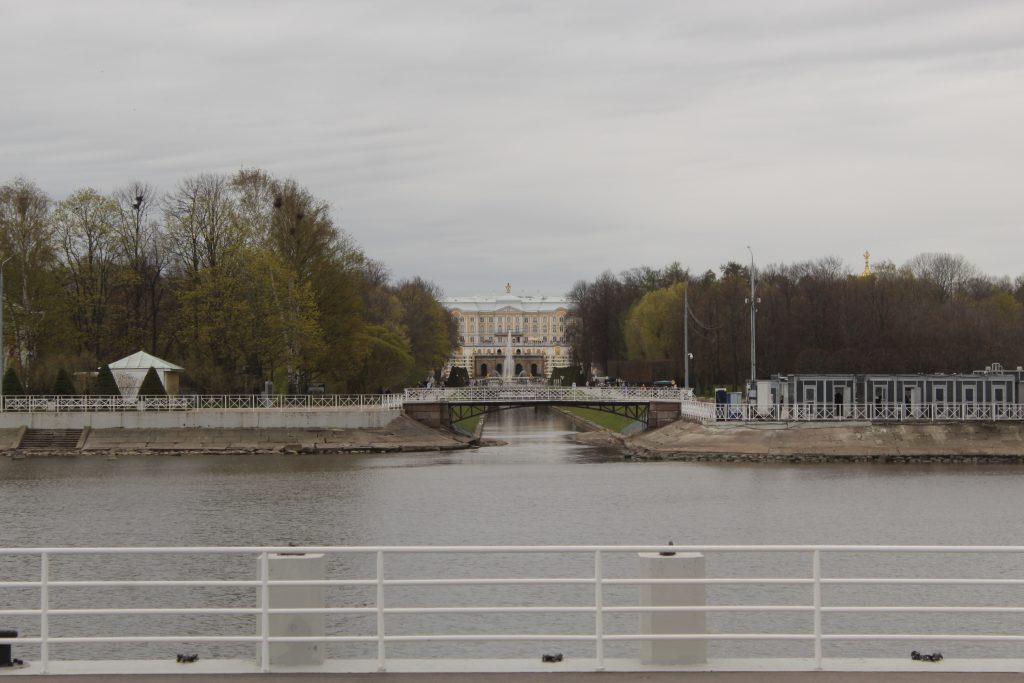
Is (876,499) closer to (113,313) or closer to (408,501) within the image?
(408,501)

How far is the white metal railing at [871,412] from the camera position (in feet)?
217

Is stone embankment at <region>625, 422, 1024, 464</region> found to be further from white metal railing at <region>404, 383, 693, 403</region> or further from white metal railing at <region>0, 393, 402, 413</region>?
white metal railing at <region>0, 393, 402, 413</region>

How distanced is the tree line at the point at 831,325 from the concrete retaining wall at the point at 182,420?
94.9 ft

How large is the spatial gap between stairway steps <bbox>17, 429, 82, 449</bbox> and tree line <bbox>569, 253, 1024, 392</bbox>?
41.0 metres

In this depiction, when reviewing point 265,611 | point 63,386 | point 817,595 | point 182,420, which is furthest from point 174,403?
point 817,595

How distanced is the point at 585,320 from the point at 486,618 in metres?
126

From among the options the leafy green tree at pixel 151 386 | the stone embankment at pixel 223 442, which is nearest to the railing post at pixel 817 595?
the stone embankment at pixel 223 442

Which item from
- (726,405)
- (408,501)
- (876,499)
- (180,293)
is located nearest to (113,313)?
(180,293)

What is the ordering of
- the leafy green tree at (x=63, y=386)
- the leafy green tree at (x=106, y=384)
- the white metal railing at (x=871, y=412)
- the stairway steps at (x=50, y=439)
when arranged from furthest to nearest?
1. the leafy green tree at (x=63, y=386)
2. the leafy green tree at (x=106, y=384)
3. the stairway steps at (x=50, y=439)
4. the white metal railing at (x=871, y=412)

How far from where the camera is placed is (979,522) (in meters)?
39.7

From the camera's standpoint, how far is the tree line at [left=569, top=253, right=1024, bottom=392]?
3711 inches

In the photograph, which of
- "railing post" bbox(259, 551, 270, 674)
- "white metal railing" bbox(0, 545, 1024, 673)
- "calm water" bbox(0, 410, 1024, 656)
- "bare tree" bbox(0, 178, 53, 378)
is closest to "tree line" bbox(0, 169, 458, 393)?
"bare tree" bbox(0, 178, 53, 378)

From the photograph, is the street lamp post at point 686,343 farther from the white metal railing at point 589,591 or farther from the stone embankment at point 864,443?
the white metal railing at point 589,591

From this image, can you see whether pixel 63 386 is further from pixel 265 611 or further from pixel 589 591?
pixel 265 611
